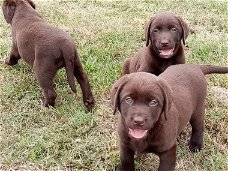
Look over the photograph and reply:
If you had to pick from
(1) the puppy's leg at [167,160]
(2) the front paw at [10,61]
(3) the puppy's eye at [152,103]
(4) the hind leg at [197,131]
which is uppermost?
(3) the puppy's eye at [152,103]

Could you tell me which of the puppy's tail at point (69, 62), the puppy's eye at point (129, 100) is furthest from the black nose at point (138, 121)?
the puppy's tail at point (69, 62)

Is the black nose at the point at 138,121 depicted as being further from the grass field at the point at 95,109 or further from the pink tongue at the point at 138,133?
the grass field at the point at 95,109

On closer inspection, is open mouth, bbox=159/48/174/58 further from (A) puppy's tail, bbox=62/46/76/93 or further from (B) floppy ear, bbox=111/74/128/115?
(B) floppy ear, bbox=111/74/128/115

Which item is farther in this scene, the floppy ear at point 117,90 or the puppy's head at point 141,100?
the floppy ear at point 117,90

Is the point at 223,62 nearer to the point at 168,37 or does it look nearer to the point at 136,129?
the point at 168,37

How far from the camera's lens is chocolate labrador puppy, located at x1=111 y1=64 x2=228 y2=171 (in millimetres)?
4125

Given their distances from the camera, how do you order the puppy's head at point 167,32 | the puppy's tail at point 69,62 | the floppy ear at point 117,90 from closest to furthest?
the floppy ear at point 117,90, the puppy's tail at point 69,62, the puppy's head at point 167,32

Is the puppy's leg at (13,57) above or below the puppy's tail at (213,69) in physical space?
below

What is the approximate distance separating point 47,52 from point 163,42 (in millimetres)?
1483

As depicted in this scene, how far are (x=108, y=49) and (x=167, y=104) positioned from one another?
3726 mm

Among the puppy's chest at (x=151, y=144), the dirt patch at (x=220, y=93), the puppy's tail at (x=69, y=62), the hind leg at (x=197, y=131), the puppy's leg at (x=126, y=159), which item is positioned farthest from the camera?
the dirt patch at (x=220, y=93)

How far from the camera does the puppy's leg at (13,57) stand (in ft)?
22.9

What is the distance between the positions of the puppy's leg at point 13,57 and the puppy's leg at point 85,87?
1255mm

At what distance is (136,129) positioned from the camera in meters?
4.24
